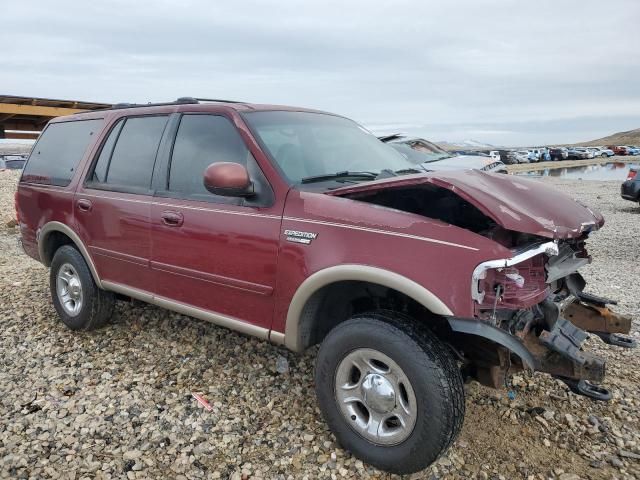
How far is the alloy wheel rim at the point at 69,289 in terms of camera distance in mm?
4430

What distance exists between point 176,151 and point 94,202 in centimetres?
98

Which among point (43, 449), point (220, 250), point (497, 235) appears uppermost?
point (497, 235)

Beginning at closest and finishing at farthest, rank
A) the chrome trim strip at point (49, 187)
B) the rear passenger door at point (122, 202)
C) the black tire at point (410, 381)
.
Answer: the black tire at point (410, 381) → the rear passenger door at point (122, 202) → the chrome trim strip at point (49, 187)

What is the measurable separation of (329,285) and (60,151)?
3220 millimetres

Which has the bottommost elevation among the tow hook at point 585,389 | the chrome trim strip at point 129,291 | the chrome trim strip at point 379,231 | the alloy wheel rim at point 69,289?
the alloy wheel rim at point 69,289

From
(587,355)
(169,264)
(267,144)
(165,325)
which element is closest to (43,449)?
(169,264)

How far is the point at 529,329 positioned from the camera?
274 centimetres

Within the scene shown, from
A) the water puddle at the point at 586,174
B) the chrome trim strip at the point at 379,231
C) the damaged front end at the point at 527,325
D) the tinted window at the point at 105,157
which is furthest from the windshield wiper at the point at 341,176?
the water puddle at the point at 586,174

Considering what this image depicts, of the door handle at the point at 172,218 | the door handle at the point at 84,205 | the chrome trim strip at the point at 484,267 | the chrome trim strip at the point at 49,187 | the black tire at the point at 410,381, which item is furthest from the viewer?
the chrome trim strip at the point at 49,187

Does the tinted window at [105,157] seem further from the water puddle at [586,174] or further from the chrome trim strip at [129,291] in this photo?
the water puddle at [586,174]

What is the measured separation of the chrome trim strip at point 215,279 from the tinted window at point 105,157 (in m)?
1.01

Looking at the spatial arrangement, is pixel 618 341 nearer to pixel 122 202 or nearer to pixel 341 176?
pixel 341 176

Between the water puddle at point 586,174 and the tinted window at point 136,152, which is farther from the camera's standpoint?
the water puddle at point 586,174

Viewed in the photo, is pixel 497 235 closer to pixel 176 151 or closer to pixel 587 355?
pixel 587 355
